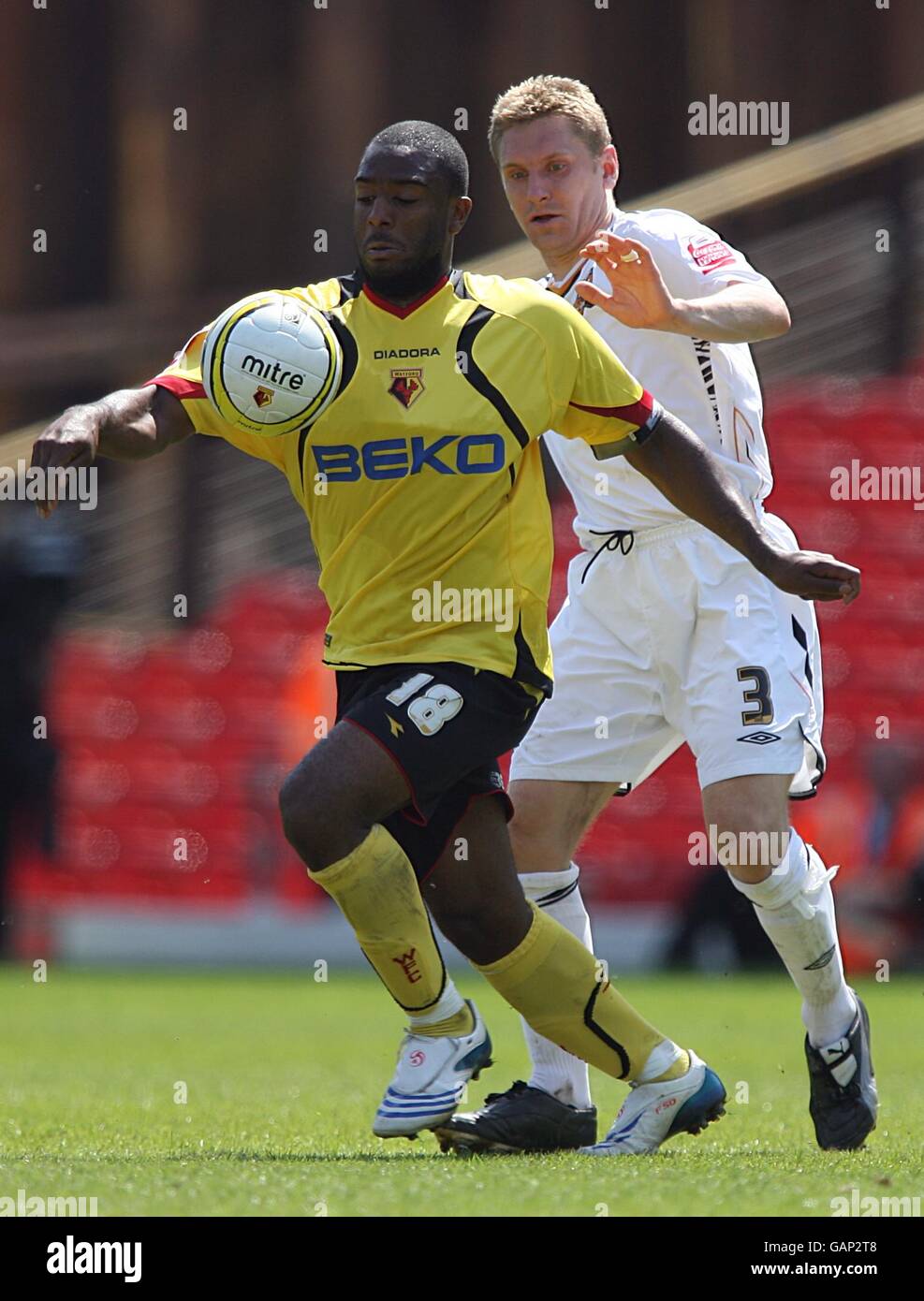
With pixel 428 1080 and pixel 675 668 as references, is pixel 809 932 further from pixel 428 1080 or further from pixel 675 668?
pixel 428 1080

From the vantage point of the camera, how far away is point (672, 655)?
15.2ft

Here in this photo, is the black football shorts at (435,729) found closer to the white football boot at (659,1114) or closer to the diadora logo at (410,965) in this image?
the diadora logo at (410,965)

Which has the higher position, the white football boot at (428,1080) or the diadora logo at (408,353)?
the diadora logo at (408,353)

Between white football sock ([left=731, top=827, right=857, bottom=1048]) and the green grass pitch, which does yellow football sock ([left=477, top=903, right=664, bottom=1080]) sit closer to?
the green grass pitch

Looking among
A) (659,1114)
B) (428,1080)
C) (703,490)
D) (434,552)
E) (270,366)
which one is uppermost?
(270,366)

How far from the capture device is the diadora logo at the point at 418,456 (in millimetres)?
3912

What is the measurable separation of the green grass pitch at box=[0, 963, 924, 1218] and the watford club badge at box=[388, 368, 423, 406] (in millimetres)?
1476

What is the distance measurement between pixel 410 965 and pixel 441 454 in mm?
1010

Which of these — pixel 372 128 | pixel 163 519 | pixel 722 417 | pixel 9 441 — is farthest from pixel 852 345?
pixel 722 417

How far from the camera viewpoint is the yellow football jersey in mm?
3918

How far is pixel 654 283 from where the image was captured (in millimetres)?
4223

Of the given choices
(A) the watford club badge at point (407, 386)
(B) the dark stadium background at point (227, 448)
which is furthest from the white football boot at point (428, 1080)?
(B) the dark stadium background at point (227, 448)
